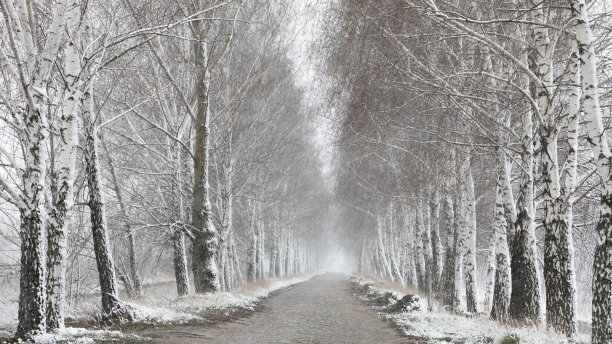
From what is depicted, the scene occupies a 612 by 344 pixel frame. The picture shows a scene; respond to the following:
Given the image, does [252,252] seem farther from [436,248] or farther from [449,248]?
[449,248]

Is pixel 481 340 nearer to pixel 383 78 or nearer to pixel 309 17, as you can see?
pixel 383 78

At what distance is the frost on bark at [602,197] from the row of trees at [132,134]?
5069 millimetres

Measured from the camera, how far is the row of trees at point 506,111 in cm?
596

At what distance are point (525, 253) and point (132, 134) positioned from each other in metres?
12.5

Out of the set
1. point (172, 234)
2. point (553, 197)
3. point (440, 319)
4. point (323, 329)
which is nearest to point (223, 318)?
point (323, 329)

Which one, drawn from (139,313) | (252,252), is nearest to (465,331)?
(139,313)

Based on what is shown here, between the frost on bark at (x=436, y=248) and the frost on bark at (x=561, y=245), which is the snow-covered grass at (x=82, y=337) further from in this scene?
the frost on bark at (x=436, y=248)

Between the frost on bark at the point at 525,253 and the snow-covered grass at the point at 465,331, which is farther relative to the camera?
the frost on bark at the point at 525,253

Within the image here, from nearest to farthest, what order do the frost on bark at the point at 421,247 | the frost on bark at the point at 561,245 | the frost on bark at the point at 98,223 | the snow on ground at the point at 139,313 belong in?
the snow on ground at the point at 139,313 < the frost on bark at the point at 561,245 < the frost on bark at the point at 98,223 < the frost on bark at the point at 421,247

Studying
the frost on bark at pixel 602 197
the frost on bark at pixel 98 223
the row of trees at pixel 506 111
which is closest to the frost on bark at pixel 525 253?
the row of trees at pixel 506 111

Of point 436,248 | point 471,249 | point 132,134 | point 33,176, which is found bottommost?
point 436,248

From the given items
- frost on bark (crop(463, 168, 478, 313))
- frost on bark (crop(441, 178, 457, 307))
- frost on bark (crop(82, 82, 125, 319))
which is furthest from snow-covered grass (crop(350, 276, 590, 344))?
A: frost on bark (crop(82, 82, 125, 319))

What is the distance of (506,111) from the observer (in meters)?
9.99

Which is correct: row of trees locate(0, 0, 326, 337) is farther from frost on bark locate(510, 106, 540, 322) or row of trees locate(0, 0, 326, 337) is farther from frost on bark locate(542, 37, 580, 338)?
frost on bark locate(510, 106, 540, 322)
